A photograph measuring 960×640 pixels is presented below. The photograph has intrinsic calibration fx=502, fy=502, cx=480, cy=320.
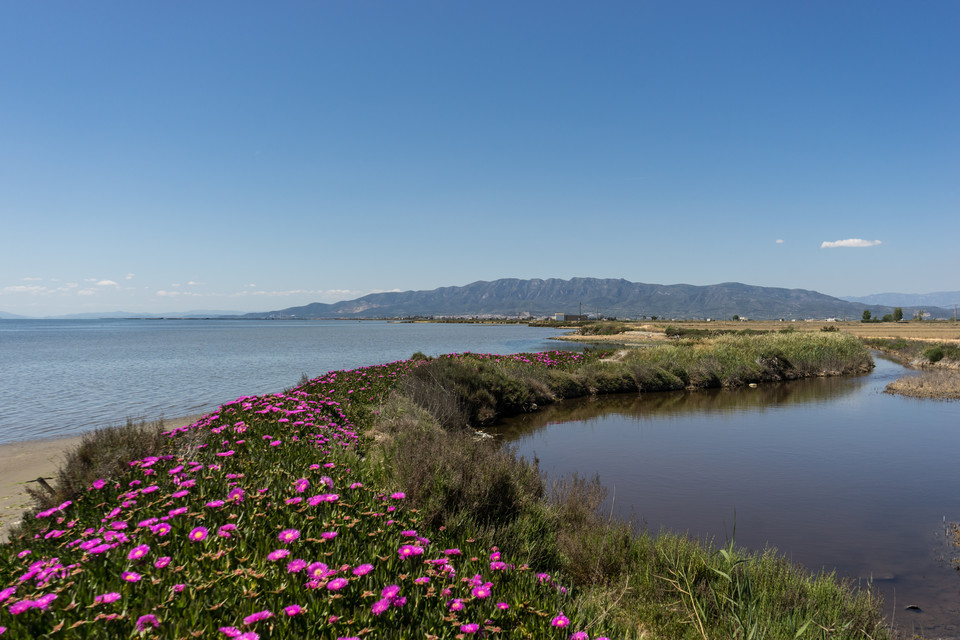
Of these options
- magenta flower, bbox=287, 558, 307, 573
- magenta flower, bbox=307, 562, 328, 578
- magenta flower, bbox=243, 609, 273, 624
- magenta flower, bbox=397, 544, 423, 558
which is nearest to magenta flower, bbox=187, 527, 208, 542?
magenta flower, bbox=287, 558, 307, 573

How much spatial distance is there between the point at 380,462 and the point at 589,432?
394 inches

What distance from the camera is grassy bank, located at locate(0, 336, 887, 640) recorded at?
2.74 m

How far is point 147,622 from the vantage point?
2.49m

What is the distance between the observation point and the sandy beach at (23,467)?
7.62 metres

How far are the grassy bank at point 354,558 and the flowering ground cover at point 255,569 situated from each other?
0.05ft

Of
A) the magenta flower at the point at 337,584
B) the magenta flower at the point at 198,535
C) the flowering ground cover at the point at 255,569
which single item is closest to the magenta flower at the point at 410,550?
the flowering ground cover at the point at 255,569

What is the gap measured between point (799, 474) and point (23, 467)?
16.7 m

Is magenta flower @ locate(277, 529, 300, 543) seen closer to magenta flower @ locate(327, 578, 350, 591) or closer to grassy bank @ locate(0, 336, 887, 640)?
grassy bank @ locate(0, 336, 887, 640)

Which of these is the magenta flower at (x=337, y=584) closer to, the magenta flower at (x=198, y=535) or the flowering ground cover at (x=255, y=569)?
the flowering ground cover at (x=255, y=569)

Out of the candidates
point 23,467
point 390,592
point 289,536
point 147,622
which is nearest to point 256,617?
point 147,622

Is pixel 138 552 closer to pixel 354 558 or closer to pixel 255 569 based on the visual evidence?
pixel 255 569

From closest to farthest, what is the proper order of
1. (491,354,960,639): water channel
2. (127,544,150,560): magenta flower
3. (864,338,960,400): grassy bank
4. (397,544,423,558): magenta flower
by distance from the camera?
(127,544,150,560): magenta flower, (397,544,423,558): magenta flower, (491,354,960,639): water channel, (864,338,960,400): grassy bank

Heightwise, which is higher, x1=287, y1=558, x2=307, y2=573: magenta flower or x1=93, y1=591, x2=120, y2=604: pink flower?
x1=93, y1=591, x2=120, y2=604: pink flower

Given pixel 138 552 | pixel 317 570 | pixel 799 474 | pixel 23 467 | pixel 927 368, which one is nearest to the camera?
pixel 317 570
